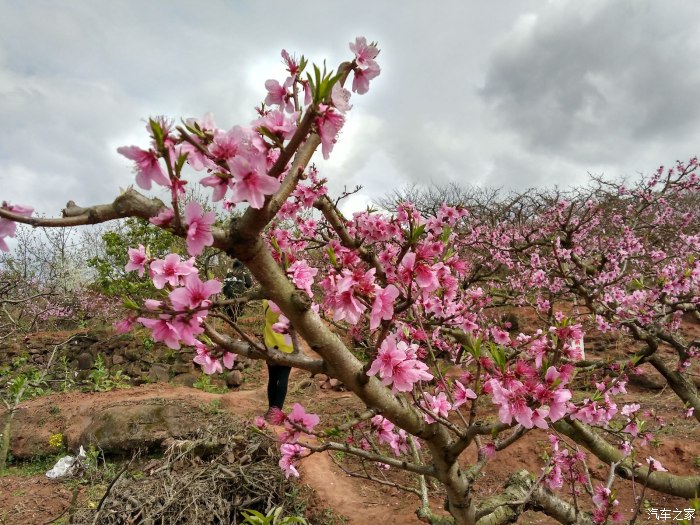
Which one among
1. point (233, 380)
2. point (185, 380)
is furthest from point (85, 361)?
point (233, 380)

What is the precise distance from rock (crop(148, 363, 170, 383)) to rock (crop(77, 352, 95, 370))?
64.6 inches

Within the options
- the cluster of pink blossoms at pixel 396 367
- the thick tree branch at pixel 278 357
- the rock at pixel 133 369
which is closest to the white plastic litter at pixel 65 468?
the rock at pixel 133 369

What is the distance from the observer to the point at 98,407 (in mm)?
6664

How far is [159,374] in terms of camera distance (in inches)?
360

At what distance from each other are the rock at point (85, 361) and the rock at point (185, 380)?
2178 millimetres

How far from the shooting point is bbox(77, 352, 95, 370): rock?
9672 millimetres

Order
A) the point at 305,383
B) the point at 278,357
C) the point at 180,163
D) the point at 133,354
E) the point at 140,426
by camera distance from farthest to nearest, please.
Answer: the point at 133,354
the point at 305,383
the point at 140,426
the point at 278,357
the point at 180,163

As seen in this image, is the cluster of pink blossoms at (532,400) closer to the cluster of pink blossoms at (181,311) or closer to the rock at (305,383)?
the cluster of pink blossoms at (181,311)

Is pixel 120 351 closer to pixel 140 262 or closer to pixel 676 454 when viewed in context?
pixel 140 262

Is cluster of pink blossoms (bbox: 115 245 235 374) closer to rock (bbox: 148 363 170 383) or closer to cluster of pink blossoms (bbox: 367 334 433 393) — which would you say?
cluster of pink blossoms (bbox: 367 334 433 393)

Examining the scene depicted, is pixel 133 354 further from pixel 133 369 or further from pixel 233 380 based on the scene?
pixel 233 380

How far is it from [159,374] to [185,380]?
2.03 ft

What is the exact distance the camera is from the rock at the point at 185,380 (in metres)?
8.95

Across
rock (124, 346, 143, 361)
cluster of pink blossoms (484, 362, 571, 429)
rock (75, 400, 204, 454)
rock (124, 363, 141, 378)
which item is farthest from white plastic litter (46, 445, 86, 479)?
cluster of pink blossoms (484, 362, 571, 429)
